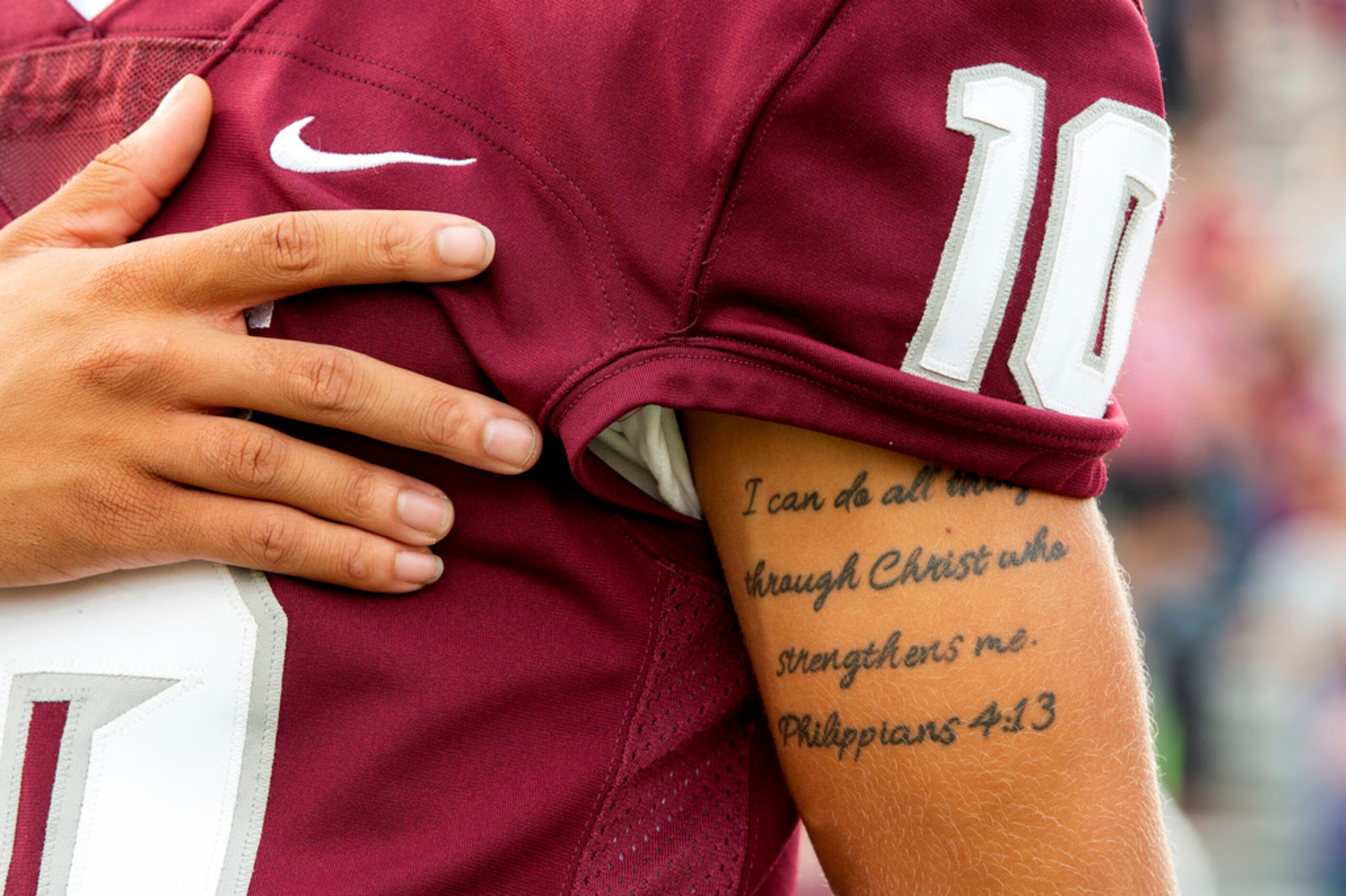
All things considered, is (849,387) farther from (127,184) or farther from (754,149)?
(127,184)

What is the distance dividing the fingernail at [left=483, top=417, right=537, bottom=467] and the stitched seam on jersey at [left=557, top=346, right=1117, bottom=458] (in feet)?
0.31

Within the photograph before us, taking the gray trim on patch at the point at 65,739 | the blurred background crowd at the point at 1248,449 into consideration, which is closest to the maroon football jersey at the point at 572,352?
the gray trim on patch at the point at 65,739

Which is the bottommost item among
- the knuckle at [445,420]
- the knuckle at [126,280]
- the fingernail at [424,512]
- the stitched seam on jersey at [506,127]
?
the fingernail at [424,512]

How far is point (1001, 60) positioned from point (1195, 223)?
9.22 ft

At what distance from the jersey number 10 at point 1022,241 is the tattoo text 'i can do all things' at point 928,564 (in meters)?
0.09

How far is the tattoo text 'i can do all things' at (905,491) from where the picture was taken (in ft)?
2.17

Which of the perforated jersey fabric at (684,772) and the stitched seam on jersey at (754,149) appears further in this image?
the perforated jersey fabric at (684,772)

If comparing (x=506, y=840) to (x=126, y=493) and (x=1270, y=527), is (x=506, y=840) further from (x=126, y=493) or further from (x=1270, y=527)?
(x=1270, y=527)

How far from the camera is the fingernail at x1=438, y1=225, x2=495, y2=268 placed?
26.8 inches

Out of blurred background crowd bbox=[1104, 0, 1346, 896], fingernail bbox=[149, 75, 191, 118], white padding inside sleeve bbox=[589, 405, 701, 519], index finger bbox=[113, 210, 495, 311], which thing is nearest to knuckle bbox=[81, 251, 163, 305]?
index finger bbox=[113, 210, 495, 311]

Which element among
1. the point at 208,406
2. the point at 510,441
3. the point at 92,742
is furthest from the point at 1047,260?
the point at 92,742

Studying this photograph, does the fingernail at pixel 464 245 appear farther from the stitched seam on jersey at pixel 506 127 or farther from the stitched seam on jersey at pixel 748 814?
the stitched seam on jersey at pixel 748 814

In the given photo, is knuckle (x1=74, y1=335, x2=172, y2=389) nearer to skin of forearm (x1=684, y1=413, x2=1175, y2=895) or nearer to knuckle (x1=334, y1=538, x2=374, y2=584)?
knuckle (x1=334, y1=538, x2=374, y2=584)

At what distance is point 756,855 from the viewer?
0.85 metres
